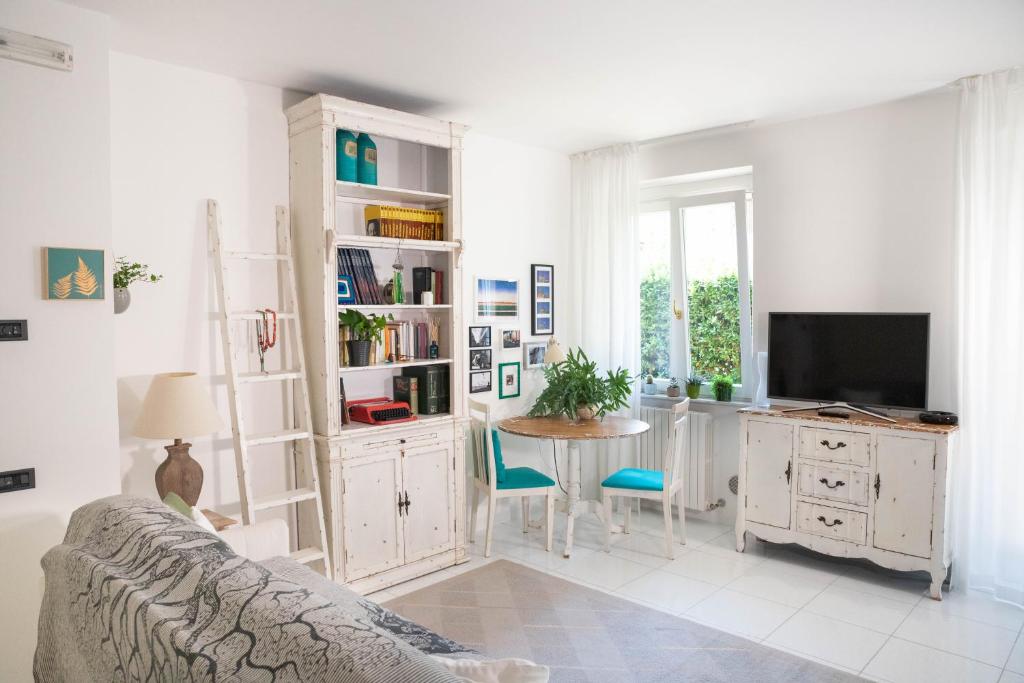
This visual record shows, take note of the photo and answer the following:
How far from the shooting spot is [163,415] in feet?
9.20

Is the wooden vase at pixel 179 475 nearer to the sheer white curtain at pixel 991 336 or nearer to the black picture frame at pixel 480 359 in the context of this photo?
the black picture frame at pixel 480 359

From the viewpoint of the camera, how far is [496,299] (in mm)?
4836

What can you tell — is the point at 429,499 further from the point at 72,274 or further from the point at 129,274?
the point at 72,274

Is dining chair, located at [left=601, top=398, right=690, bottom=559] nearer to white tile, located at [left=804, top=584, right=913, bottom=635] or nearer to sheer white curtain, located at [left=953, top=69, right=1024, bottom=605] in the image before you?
white tile, located at [left=804, top=584, right=913, bottom=635]

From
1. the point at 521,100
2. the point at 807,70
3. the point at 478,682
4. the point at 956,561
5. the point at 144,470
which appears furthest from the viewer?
the point at 521,100

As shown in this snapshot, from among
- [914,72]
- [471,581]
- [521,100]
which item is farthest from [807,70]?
[471,581]

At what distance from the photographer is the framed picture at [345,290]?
12.1ft

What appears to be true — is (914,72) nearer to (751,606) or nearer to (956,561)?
(956,561)

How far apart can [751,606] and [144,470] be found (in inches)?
121

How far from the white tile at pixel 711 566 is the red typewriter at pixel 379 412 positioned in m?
1.79

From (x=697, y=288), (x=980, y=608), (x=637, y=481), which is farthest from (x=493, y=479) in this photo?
(x=980, y=608)

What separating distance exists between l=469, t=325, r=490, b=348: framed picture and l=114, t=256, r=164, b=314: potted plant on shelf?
2024mm

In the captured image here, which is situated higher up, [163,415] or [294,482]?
[163,415]

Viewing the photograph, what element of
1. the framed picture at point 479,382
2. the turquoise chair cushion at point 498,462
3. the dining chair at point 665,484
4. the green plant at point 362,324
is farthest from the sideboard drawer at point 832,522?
the green plant at point 362,324
